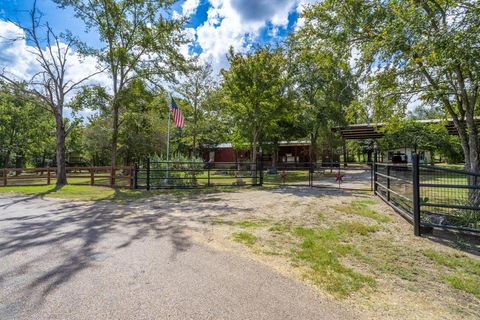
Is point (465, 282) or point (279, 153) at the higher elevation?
point (279, 153)

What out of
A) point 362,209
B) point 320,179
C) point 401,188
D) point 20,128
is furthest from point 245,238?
point 20,128

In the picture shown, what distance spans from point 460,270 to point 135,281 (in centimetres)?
359

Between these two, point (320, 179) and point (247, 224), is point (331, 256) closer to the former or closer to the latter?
point (247, 224)

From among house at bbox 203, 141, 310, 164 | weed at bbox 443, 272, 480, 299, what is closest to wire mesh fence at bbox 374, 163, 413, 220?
weed at bbox 443, 272, 480, 299

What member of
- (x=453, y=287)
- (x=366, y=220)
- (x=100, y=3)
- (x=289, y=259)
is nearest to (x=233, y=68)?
(x=100, y=3)

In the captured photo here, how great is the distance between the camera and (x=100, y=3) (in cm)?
1245

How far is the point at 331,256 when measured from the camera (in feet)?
10.7

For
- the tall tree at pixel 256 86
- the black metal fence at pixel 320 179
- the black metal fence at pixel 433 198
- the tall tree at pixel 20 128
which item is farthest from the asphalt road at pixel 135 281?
the tall tree at pixel 20 128

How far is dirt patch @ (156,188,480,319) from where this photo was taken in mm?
2279

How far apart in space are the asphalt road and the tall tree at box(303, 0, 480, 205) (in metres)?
4.54

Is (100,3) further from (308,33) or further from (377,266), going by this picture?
(377,266)

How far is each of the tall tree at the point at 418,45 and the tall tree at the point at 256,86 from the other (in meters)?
4.28

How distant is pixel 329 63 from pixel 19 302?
9.33 m

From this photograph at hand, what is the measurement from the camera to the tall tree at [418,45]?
14.3 feet
